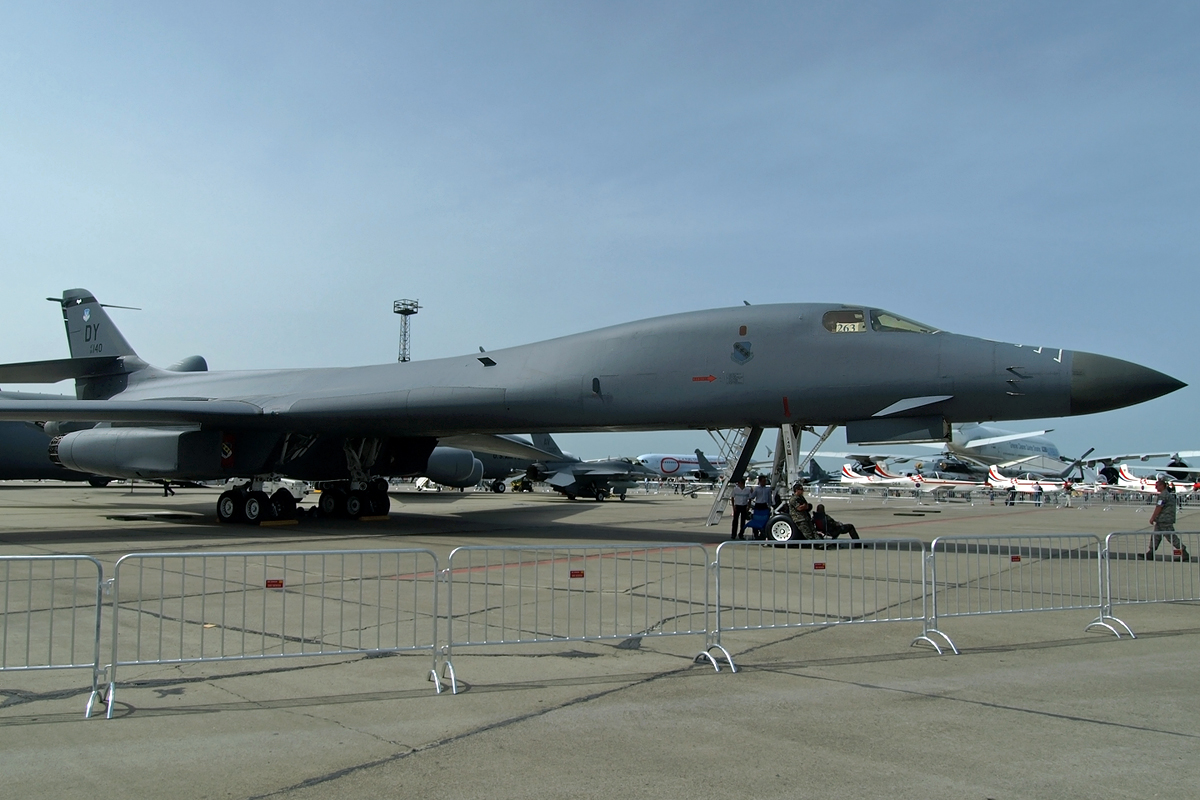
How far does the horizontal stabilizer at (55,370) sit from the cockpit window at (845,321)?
674 inches

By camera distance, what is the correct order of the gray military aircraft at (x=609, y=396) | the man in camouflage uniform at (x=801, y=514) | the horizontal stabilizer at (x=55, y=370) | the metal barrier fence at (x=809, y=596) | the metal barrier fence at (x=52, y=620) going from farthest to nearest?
the horizontal stabilizer at (x=55, y=370) < the man in camouflage uniform at (x=801, y=514) < the gray military aircraft at (x=609, y=396) < the metal barrier fence at (x=809, y=596) < the metal barrier fence at (x=52, y=620)

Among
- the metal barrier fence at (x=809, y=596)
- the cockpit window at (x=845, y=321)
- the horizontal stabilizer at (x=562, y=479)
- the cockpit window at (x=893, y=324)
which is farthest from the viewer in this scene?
the horizontal stabilizer at (x=562, y=479)

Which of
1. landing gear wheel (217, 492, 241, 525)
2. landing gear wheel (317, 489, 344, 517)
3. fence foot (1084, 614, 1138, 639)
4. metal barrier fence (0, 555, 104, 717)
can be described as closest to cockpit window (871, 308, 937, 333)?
fence foot (1084, 614, 1138, 639)

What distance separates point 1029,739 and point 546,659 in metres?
2.76

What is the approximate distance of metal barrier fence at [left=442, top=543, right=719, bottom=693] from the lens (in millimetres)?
5523

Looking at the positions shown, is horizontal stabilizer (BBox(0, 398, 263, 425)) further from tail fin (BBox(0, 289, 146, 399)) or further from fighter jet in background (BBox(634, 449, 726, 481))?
fighter jet in background (BBox(634, 449, 726, 481))

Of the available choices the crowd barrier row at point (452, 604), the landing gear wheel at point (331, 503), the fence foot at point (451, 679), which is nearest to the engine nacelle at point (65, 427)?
the landing gear wheel at point (331, 503)

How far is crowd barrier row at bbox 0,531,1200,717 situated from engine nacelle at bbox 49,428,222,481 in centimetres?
582

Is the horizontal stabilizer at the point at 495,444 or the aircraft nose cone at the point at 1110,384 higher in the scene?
the aircraft nose cone at the point at 1110,384

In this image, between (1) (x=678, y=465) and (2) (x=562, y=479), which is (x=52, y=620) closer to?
(2) (x=562, y=479)

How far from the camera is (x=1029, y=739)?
3.83 metres

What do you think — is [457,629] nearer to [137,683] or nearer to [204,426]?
[137,683]

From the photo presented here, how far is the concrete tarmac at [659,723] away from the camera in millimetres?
3307

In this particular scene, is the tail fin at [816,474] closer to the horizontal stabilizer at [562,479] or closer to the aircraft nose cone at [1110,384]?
the horizontal stabilizer at [562,479]
